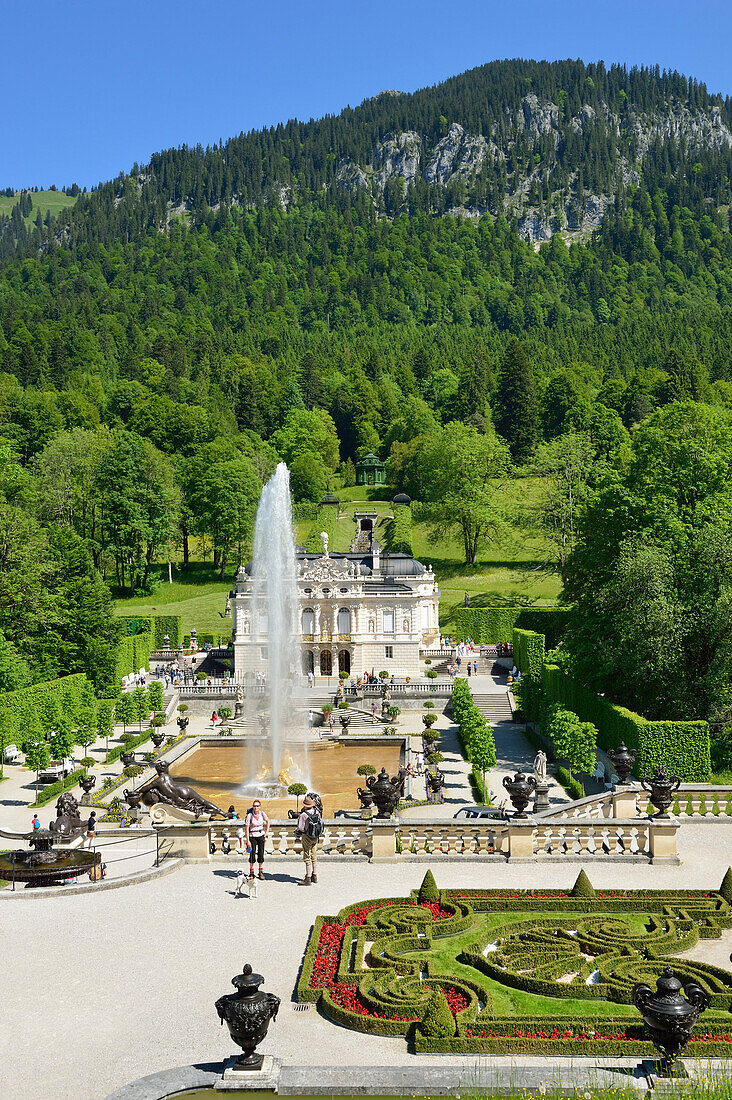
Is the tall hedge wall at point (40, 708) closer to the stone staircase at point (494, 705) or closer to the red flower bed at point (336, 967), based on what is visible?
the stone staircase at point (494, 705)

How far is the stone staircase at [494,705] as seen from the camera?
59919 mm

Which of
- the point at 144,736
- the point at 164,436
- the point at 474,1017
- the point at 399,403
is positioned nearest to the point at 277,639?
the point at 144,736

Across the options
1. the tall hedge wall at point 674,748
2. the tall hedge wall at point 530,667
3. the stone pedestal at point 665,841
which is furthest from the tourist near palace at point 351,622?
the stone pedestal at point 665,841

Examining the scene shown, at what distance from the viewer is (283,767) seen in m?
43.6

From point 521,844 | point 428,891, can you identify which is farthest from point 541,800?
point 428,891

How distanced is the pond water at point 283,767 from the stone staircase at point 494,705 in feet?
24.0

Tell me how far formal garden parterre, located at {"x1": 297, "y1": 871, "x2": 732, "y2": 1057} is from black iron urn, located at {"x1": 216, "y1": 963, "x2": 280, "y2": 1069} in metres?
2.89

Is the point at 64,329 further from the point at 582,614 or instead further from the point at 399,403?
the point at 582,614

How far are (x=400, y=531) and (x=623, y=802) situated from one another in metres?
82.6

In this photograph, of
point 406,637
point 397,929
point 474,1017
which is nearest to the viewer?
point 474,1017

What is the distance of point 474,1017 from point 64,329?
172 metres

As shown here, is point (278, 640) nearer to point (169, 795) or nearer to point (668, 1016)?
point (169, 795)

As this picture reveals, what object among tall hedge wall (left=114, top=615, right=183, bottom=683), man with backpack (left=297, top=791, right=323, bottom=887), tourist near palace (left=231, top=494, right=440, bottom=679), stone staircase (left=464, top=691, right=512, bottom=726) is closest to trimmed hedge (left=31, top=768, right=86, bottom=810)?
man with backpack (left=297, top=791, right=323, bottom=887)

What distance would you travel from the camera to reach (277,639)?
160 ft
